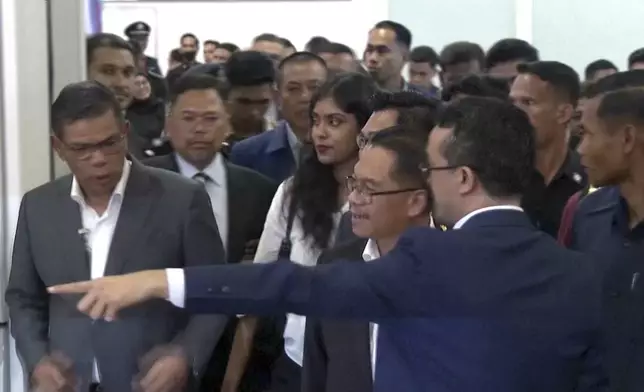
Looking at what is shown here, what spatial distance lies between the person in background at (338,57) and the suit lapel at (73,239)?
208 centimetres

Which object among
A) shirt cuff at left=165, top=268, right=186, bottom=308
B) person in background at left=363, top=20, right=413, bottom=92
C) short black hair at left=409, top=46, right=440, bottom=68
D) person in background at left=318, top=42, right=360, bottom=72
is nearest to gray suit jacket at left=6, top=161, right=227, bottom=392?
shirt cuff at left=165, top=268, right=186, bottom=308

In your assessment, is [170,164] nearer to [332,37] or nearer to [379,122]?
[379,122]

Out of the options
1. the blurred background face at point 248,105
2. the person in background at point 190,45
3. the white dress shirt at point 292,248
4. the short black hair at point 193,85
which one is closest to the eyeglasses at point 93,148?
the white dress shirt at point 292,248

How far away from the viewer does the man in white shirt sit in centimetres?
236

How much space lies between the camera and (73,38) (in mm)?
2900

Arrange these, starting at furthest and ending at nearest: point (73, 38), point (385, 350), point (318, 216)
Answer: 1. point (73, 38)
2. point (318, 216)
3. point (385, 350)

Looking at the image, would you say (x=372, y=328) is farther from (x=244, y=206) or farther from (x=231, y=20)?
(x=231, y=20)

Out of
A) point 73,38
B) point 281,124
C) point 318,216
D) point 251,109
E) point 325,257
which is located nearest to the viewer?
point 325,257

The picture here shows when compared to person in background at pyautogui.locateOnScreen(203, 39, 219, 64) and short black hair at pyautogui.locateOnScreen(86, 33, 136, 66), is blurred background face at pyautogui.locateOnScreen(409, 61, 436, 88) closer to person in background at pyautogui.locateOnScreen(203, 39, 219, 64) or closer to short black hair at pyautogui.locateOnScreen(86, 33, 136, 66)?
person in background at pyautogui.locateOnScreen(203, 39, 219, 64)

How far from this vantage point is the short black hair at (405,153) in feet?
6.64

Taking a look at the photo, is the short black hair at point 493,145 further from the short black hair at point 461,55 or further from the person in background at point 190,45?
the person in background at point 190,45

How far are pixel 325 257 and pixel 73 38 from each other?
1.15 metres

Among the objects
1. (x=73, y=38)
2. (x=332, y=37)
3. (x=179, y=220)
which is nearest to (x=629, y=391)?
(x=179, y=220)

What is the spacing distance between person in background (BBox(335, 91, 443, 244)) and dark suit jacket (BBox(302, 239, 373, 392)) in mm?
125
